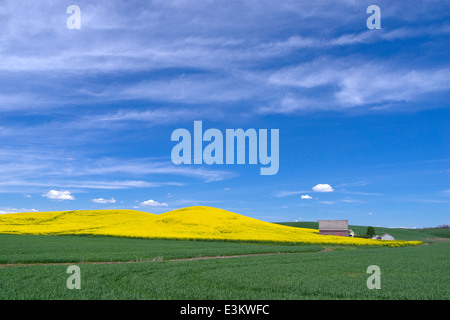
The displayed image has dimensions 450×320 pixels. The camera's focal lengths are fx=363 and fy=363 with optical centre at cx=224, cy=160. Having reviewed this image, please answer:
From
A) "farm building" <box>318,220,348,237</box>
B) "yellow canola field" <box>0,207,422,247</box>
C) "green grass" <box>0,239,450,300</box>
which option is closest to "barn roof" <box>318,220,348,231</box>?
"farm building" <box>318,220,348,237</box>

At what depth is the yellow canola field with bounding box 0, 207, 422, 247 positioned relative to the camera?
5709 cm

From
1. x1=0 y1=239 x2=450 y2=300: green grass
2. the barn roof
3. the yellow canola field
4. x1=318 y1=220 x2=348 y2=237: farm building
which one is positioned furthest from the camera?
the barn roof

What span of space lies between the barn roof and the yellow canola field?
15195 mm

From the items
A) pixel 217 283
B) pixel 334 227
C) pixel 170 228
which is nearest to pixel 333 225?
pixel 334 227

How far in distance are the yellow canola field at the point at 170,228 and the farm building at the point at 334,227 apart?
47.9 feet

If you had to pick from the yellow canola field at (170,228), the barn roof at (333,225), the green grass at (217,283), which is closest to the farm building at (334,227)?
the barn roof at (333,225)

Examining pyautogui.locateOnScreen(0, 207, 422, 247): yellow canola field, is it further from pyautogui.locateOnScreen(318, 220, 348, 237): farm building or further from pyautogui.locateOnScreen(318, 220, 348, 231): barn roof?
pyautogui.locateOnScreen(318, 220, 348, 231): barn roof

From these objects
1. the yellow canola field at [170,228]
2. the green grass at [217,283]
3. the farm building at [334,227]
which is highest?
the green grass at [217,283]

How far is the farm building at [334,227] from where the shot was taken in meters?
88.7

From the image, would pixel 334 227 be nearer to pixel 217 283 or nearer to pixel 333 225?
pixel 333 225

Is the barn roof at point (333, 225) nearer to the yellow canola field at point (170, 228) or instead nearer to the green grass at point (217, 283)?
the yellow canola field at point (170, 228)
